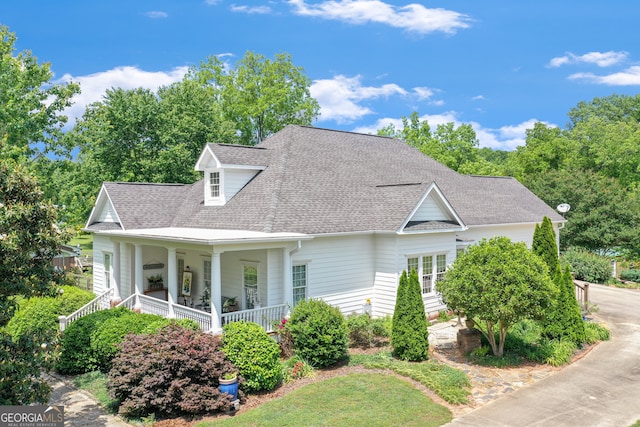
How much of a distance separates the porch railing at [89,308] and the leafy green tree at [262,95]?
29.5 meters

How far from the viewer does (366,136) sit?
28359 mm

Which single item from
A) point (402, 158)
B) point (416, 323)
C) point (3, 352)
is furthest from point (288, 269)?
point (402, 158)

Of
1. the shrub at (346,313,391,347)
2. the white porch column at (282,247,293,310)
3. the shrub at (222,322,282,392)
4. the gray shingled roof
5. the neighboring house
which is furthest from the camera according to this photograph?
the gray shingled roof

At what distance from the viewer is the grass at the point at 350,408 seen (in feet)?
33.9

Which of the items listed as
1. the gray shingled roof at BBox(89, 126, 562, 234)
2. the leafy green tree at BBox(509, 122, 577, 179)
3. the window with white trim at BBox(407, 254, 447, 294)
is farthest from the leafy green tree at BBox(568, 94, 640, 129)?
the window with white trim at BBox(407, 254, 447, 294)

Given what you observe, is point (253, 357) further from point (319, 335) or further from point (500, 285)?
point (500, 285)

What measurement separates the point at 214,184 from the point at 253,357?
1071cm

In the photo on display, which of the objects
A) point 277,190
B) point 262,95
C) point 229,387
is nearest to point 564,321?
point 229,387

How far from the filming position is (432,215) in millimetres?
20250

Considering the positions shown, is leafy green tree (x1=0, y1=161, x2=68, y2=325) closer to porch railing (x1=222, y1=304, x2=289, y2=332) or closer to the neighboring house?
the neighboring house

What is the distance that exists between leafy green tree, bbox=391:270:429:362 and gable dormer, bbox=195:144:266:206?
932 cm

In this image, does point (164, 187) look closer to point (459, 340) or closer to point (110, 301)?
point (110, 301)

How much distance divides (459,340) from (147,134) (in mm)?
27549

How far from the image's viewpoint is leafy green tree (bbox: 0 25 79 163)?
87.7 feet
